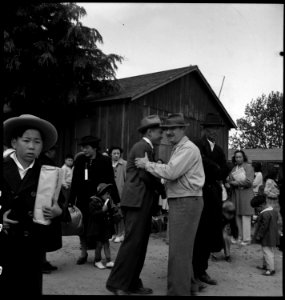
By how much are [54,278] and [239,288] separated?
2416 millimetres

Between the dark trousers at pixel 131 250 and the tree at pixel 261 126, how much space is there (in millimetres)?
48628

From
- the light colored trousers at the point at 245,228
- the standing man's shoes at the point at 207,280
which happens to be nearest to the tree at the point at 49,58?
the light colored trousers at the point at 245,228

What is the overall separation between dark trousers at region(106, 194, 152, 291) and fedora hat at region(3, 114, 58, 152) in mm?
1477

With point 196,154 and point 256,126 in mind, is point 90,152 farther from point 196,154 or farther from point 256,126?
point 256,126

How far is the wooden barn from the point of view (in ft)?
46.8

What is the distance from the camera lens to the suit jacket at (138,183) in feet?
13.1

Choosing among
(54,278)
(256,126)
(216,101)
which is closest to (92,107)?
(216,101)

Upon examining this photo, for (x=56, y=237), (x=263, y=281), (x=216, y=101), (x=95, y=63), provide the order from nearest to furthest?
(x=56, y=237) → (x=263, y=281) → (x=95, y=63) → (x=216, y=101)

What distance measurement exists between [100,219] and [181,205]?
1.74 meters

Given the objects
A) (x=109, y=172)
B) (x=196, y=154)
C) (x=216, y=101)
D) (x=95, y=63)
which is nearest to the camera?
(x=196, y=154)

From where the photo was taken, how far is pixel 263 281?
4816mm

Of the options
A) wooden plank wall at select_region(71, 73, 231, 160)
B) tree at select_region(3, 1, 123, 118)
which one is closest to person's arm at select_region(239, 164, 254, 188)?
wooden plank wall at select_region(71, 73, 231, 160)

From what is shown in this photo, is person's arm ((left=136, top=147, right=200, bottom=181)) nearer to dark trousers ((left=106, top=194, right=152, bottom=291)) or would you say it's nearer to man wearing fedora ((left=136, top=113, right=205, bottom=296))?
man wearing fedora ((left=136, top=113, right=205, bottom=296))

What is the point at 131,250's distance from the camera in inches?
155
